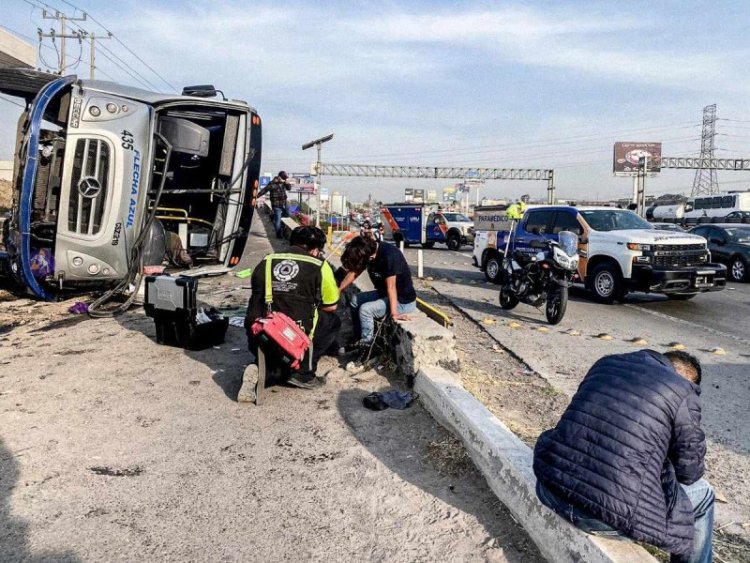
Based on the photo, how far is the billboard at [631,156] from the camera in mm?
58569

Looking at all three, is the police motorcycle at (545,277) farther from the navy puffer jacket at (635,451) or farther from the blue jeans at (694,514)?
the navy puffer jacket at (635,451)

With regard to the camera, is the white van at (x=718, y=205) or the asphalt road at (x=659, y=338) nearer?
the asphalt road at (x=659, y=338)

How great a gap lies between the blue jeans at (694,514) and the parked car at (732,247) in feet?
49.2

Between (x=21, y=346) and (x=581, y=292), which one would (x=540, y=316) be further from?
(x=21, y=346)

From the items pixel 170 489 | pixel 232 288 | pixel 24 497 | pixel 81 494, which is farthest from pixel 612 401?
pixel 232 288

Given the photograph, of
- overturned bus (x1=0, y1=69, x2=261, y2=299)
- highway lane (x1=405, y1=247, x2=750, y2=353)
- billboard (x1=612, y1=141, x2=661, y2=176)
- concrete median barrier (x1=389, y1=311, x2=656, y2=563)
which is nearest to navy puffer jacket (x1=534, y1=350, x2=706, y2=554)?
concrete median barrier (x1=389, y1=311, x2=656, y2=563)

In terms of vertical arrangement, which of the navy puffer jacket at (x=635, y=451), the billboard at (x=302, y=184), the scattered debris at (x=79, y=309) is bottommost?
the scattered debris at (x=79, y=309)

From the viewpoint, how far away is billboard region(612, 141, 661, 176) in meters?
58.6

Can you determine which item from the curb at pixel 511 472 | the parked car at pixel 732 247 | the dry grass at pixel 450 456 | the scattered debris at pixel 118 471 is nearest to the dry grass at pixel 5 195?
the scattered debris at pixel 118 471

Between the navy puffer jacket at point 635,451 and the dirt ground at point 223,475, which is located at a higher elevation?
the navy puffer jacket at point 635,451

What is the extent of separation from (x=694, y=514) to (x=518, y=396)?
8.73 ft

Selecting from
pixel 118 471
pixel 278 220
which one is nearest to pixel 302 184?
pixel 278 220

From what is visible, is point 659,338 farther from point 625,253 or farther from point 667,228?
point 667,228

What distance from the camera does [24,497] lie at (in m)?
3.29
